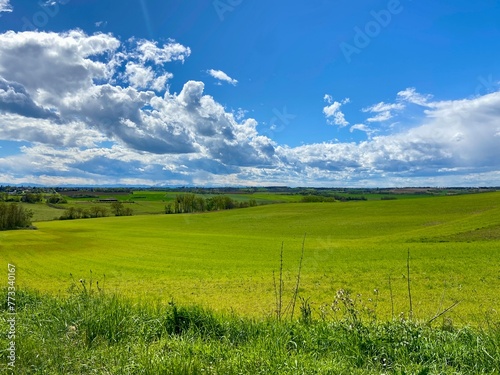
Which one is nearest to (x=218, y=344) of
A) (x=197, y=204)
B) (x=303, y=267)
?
(x=303, y=267)

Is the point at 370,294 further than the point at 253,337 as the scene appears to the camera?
Yes

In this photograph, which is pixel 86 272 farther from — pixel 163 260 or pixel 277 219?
pixel 277 219

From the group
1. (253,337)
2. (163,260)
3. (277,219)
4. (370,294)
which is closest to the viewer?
(253,337)

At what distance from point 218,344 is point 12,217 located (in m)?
88.6

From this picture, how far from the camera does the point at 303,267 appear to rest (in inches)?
1217

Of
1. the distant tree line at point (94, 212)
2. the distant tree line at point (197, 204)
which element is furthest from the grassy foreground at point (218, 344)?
the distant tree line at point (197, 204)

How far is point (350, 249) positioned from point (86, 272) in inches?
1079

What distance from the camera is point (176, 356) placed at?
463 centimetres

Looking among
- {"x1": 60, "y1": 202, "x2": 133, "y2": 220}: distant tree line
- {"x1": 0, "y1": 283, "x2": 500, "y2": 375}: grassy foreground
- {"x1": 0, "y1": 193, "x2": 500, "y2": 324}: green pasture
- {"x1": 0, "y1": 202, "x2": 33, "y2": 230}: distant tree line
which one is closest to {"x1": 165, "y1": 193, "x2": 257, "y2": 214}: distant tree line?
{"x1": 60, "y1": 202, "x2": 133, "y2": 220}: distant tree line

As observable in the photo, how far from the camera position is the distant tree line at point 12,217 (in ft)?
249

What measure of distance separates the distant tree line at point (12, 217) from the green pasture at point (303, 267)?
19.9m

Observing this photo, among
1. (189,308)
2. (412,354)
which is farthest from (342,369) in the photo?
(189,308)

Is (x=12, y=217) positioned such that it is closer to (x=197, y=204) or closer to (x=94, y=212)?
(x=94, y=212)

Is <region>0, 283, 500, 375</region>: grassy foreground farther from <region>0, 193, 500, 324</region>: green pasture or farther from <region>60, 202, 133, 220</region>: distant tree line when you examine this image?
<region>60, 202, 133, 220</region>: distant tree line
